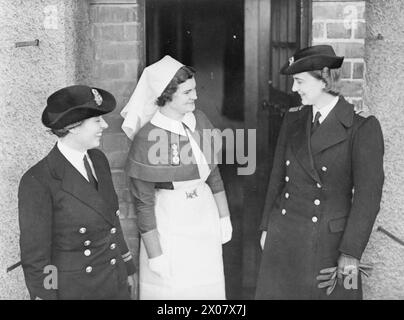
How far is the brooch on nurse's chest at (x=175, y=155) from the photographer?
13.2 ft

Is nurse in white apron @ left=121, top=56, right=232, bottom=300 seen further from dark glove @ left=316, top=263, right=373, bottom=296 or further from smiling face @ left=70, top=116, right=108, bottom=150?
dark glove @ left=316, top=263, right=373, bottom=296

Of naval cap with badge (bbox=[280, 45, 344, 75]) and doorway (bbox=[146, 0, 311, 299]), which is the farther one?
doorway (bbox=[146, 0, 311, 299])

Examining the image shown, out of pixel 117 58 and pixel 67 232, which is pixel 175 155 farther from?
pixel 67 232

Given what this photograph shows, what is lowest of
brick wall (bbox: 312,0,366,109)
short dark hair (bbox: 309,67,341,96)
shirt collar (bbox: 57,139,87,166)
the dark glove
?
the dark glove

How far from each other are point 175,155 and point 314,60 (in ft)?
3.46

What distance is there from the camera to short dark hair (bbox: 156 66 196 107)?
3965 mm

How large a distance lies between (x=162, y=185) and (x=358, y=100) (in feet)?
4.40

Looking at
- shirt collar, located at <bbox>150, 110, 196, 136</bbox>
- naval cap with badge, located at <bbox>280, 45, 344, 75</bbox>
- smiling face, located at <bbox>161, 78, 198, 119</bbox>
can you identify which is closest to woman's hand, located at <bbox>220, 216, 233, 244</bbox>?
shirt collar, located at <bbox>150, 110, 196, 136</bbox>

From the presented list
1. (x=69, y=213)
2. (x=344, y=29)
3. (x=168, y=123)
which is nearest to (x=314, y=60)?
(x=344, y=29)

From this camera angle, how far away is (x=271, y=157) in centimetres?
488

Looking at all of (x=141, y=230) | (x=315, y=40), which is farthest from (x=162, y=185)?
(x=315, y=40)

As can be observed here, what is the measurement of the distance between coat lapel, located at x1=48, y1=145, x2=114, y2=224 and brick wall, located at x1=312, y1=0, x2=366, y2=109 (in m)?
1.71

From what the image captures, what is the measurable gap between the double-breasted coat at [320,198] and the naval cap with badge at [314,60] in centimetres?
23

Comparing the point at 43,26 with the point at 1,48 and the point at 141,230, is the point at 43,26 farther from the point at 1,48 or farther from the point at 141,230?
the point at 141,230
